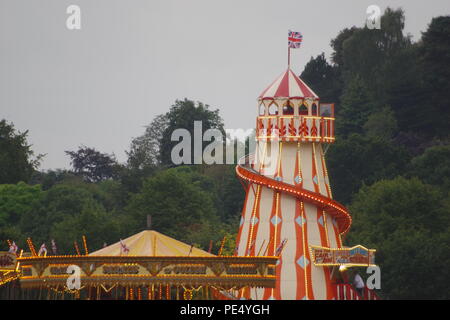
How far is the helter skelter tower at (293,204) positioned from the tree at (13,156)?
3077 inches

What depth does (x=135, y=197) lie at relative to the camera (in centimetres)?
14100

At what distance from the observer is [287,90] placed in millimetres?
101062

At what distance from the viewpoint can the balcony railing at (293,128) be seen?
9981 cm

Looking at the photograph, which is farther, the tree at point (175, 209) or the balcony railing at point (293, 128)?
the tree at point (175, 209)

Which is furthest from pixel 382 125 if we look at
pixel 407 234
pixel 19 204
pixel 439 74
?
pixel 407 234

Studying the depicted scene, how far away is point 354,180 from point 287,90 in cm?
5116

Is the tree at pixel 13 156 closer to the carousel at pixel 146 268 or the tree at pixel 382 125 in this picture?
the tree at pixel 382 125

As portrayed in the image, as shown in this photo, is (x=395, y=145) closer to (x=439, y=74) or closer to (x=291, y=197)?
(x=439, y=74)

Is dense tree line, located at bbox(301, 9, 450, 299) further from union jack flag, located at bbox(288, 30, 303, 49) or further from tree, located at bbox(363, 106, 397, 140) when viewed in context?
union jack flag, located at bbox(288, 30, 303, 49)

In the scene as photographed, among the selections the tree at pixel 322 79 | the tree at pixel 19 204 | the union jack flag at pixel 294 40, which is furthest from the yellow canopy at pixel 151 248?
the tree at pixel 322 79

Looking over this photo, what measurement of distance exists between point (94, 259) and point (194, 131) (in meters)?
96.1

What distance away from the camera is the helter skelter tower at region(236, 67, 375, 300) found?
99.1 metres

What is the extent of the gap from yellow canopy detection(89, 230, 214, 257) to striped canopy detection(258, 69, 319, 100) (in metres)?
16.2
